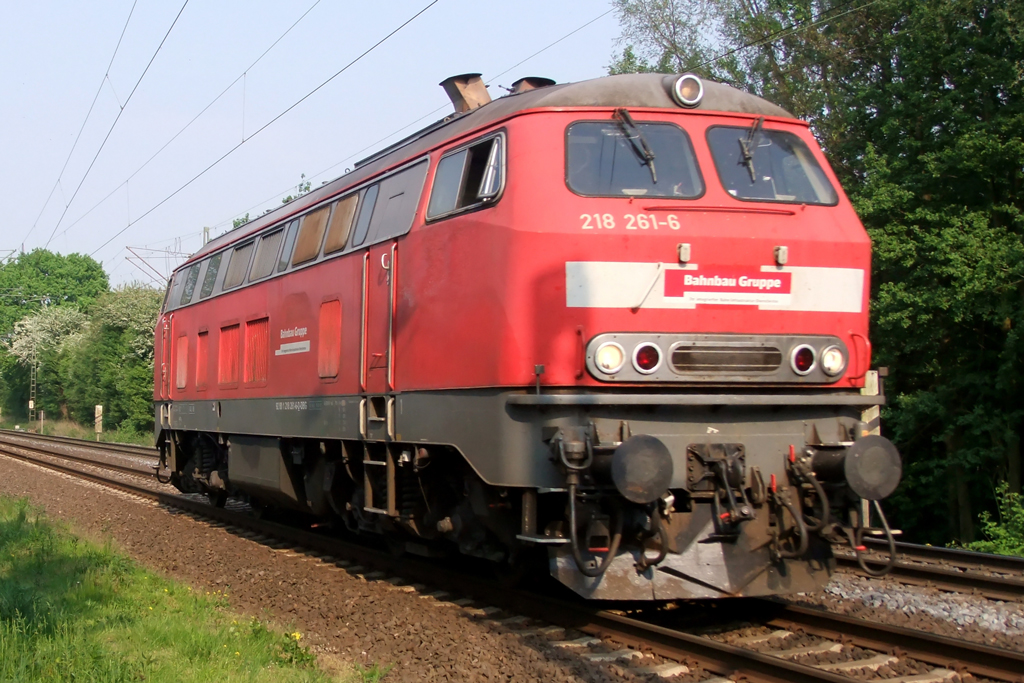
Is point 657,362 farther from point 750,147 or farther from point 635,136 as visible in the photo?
point 750,147

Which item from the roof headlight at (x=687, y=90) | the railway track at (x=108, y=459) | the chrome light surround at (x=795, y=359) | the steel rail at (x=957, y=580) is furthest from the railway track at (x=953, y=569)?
the railway track at (x=108, y=459)

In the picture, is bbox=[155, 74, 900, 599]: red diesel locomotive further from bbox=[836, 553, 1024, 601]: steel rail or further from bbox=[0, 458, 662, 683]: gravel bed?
bbox=[836, 553, 1024, 601]: steel rail

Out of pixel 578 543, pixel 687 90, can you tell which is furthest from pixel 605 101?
pixel 578 543

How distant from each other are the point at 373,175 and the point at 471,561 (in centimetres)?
366

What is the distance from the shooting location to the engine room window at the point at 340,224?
897 cm

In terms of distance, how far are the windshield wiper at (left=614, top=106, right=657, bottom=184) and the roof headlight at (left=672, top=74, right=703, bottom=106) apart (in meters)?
0.41

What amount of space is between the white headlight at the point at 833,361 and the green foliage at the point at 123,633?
3706 mm

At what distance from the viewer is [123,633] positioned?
653cm

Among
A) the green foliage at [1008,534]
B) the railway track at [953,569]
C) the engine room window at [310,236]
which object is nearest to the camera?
the railway track at [953,569]

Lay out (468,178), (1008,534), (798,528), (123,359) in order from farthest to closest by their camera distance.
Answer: (123,359)
(1008,534)
(468,178)
(798,528)

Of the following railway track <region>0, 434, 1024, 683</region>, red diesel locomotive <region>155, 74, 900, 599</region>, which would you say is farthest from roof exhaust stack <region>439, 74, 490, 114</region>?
railway track <region>0, 434, 1024, 683</region>

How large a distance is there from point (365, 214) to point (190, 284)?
6.43 m

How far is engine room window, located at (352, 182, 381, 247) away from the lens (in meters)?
8.54

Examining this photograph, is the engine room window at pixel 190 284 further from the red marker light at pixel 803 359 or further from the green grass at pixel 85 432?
the green grass at pixel 85 432
